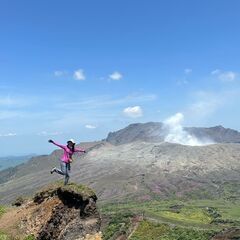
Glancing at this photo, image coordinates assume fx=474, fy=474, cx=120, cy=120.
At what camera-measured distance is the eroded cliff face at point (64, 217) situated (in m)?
21.3

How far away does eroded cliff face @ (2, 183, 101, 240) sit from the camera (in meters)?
21.3

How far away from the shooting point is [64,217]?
21.7m

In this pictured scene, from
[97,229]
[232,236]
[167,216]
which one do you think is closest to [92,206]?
[97,229]

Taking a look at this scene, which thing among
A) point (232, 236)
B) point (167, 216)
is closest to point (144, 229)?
point (232, 236)

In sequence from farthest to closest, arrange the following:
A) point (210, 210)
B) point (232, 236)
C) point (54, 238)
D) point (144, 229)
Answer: point (210, 210)
point (144, 229)
point (232, 236)
point (54, 238)

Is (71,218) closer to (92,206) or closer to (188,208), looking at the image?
(92,206)

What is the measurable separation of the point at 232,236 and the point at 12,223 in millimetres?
90013

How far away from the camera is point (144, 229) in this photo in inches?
5089

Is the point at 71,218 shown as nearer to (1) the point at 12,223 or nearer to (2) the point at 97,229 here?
(2) the point at 97,229

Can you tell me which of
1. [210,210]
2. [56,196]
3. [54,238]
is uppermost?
[56,196]

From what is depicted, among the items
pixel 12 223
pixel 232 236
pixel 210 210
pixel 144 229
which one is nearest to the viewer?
pixel 12 223

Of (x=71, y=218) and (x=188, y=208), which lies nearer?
(x=71, y=218)

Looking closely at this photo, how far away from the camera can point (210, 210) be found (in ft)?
648

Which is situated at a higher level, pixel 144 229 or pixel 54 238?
pixel 54 238
